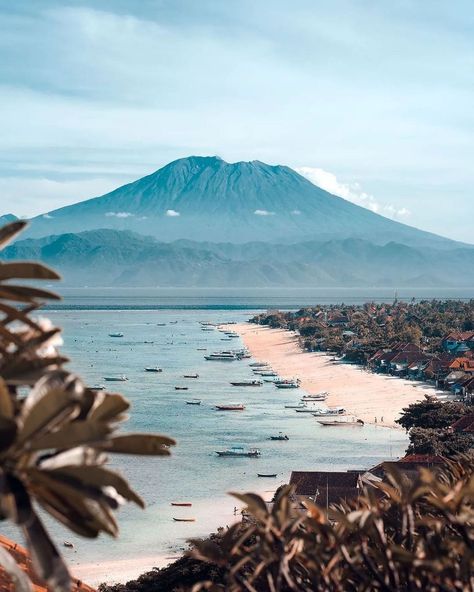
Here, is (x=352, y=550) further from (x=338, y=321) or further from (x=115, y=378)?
(x=338, y=321)

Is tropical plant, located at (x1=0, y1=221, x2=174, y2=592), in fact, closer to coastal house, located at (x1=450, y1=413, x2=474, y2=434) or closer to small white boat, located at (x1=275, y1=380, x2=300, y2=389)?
coastal house, located at (x1=450, y1=413, x2=474, y2=434)

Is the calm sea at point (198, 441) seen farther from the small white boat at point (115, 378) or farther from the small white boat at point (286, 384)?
the small white boat at point (286, 384)

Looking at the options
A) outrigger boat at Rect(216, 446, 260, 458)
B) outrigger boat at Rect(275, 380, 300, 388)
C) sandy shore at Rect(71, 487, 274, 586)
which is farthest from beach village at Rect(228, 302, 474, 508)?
outrigger boat at Rect(216, 446, 260, 458)

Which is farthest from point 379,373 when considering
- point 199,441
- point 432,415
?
point 199,441

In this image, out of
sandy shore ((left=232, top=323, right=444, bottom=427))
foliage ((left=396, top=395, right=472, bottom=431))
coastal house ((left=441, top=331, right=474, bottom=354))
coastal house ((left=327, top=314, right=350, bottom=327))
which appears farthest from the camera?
coastal house ((left=327, top=314, right=350, bottom=327))

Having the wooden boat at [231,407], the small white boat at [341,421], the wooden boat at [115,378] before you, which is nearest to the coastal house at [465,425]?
the small white boat at [341,421]

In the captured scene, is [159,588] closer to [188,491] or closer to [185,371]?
[188,491]
